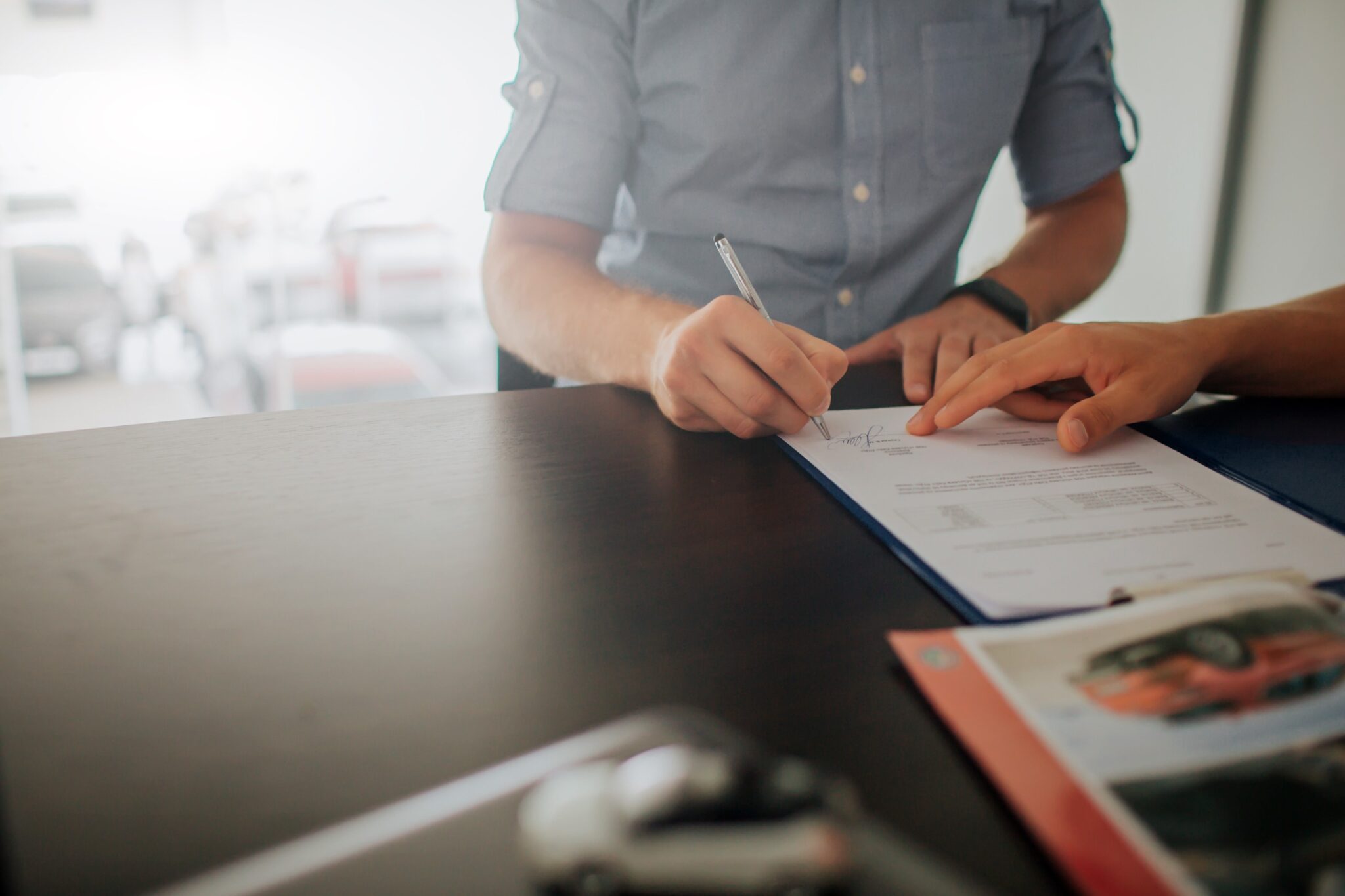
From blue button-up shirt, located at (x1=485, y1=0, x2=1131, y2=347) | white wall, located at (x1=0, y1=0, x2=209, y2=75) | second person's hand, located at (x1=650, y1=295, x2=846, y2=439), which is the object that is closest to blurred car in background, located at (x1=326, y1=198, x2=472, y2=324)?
white wall, located at (x1=0, y1=0, x2=209, y2=75)

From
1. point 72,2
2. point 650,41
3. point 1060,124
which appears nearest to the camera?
point 650,41

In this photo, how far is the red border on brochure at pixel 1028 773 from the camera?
21 cm

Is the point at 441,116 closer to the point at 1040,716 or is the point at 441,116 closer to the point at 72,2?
the point at 72,2

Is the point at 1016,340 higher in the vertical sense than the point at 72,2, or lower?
lower

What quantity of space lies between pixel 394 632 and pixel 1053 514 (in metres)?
0.34

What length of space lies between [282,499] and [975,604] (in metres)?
0.38

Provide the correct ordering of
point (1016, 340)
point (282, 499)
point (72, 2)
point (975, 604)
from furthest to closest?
1. point (72, 2)
2. point (1016, 340)
3. point (282, 499)
4. point (975, 604)

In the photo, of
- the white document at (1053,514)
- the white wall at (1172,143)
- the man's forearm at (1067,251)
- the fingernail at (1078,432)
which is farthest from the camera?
the white wall at (1172,143)

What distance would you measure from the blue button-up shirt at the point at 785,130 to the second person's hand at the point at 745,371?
399 mm

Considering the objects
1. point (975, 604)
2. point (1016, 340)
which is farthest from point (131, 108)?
point (975, 604)

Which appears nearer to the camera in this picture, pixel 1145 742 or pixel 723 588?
pixel 1145 742

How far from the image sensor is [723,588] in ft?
1.22

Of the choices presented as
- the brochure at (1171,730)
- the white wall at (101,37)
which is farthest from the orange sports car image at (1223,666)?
the white wall at (101,37)
